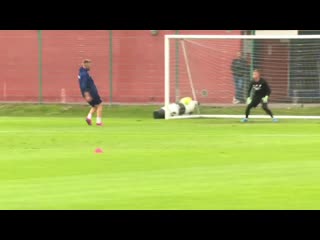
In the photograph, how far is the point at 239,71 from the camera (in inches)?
1388

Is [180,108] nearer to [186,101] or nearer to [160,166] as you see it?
[186,101]

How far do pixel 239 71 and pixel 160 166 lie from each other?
1933 cm

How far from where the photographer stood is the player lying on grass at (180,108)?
103 ft

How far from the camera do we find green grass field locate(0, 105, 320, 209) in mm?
12289

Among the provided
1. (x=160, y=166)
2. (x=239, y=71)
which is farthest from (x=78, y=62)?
(x=160, y=166)

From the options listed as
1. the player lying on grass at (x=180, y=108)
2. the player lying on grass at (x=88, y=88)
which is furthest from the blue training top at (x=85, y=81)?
the player lying on grass at (x=180, y=108)

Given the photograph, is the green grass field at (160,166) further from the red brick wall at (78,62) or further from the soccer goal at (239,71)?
the red brick wall at (78,62)

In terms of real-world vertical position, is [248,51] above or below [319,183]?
above

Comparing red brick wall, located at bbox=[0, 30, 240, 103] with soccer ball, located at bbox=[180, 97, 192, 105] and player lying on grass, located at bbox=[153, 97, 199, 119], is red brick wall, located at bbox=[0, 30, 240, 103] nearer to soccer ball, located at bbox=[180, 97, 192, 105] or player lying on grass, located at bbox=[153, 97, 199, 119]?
soccer ball, located at bbox=[180, 97, 192, 105]

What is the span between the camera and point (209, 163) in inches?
662

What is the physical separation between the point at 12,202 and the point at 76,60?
26297mm
